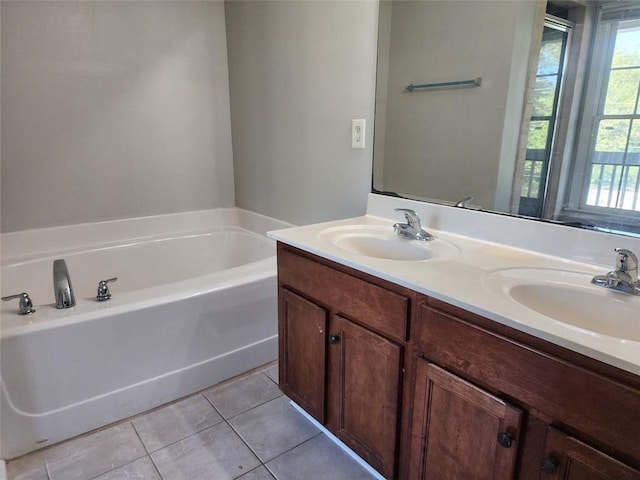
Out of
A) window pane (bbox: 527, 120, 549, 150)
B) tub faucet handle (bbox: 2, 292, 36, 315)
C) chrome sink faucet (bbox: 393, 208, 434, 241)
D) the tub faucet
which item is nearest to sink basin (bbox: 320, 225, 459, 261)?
chrome sink faucet (bbox: 393, 208, 434, 241)

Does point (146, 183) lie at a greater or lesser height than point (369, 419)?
greater

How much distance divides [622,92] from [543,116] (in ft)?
0.69

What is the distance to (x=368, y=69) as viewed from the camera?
1.75 meters

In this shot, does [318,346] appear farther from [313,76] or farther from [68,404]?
[313,76]

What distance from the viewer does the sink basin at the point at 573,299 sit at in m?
0.95

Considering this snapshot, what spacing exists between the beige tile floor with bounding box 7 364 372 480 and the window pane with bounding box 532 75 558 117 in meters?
1.33

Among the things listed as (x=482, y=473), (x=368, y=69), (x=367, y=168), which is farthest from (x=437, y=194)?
(x=482, y=473)

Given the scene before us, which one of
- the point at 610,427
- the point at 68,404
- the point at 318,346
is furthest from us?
the point at 68,404

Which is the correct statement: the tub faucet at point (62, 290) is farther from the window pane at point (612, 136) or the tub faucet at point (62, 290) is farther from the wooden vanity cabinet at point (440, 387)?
the window pane at point (612, 136)

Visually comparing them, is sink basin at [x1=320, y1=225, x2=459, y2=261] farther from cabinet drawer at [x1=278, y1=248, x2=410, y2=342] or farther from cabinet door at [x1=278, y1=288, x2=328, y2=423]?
cabinet door at [x1=278, y1=288, x2=328, y2=423]

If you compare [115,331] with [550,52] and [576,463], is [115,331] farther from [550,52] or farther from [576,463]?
[550,52]

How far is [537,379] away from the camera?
2.65 ft

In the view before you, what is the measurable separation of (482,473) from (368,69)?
153 centimetres

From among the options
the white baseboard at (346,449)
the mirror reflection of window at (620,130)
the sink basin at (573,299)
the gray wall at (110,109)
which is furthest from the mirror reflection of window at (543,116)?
the gray wall at (110,109)
